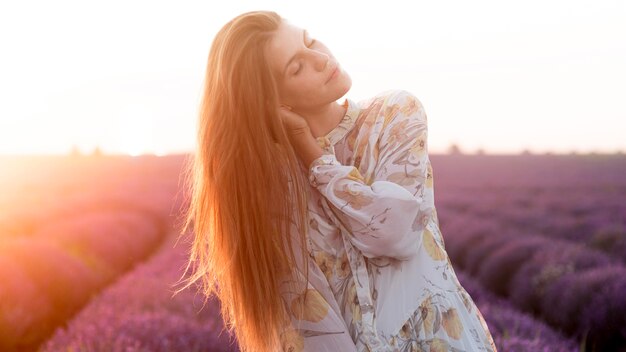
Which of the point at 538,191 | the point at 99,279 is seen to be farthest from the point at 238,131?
the point at 538,191

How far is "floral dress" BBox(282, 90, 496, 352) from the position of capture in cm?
145

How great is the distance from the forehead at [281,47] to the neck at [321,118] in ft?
0.38

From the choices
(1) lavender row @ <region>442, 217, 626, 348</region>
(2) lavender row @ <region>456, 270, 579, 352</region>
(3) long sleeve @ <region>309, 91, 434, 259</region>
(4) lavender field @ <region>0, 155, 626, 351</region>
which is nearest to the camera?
(3) long sleeve @ <region>309, 91, 434, 259</region>

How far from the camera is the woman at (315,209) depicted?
146cm

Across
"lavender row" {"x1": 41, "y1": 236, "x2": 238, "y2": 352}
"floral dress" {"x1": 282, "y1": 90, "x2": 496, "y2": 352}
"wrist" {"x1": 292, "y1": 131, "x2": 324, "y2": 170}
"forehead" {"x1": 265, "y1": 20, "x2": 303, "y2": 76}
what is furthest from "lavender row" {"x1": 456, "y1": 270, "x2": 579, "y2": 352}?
"forehead" {"x1": 265, "y1": 20, "x2": 303, "y2": 76}

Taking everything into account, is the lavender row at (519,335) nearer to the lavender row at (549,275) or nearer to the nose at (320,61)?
the lavender row at (549,275)

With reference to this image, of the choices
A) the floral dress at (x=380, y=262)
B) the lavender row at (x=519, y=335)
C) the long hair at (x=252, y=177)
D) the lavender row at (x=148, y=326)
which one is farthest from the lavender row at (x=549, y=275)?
the long hair at (x=252, y=177)

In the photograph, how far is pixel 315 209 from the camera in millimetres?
1575

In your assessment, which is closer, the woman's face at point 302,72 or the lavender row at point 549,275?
the woman's face at point 302,72

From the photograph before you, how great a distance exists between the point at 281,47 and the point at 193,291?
13.0 ft

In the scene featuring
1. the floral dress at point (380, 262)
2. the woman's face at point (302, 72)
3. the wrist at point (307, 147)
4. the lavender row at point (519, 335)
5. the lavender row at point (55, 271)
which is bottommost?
the lavender row at point (55, 271)

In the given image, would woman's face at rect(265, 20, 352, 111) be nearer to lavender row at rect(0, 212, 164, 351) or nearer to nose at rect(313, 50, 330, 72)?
nose at rect(313, 50, 330, 72)

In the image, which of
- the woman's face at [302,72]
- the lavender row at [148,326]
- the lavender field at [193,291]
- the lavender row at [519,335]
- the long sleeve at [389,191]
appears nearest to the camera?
the long sleeve at [389,191]

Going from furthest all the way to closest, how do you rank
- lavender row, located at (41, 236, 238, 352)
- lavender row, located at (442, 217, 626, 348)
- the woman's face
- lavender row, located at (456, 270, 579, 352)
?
lavender row, located at (442, 217, 626, 348) → lavender row, located at (41, 236, 238, 352) → lavender row, located at (456, 270, 579, 352) → the woman's face
